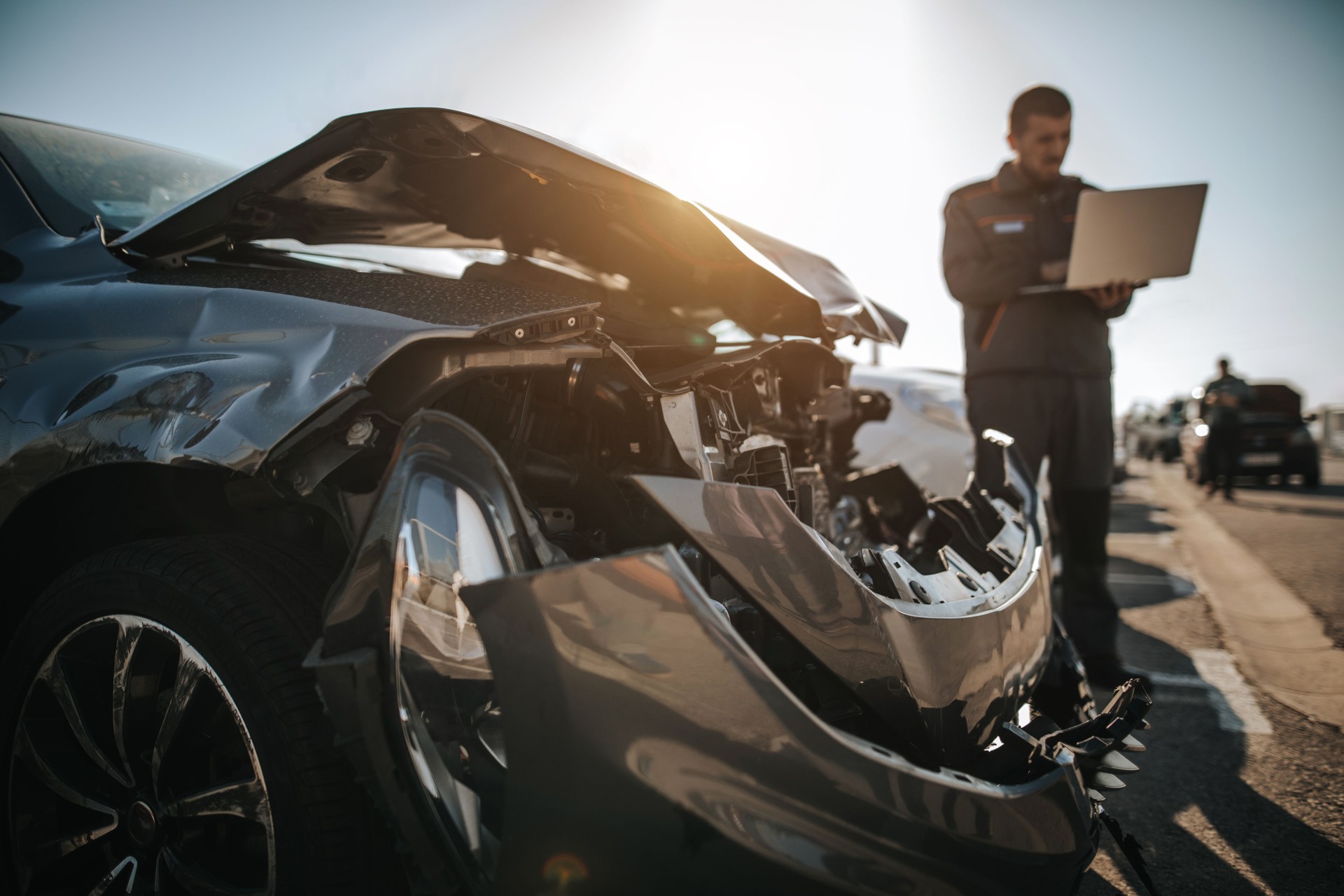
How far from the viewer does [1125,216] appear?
105 inches

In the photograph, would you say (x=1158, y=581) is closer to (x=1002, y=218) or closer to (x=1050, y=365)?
(x=1050, y=365)

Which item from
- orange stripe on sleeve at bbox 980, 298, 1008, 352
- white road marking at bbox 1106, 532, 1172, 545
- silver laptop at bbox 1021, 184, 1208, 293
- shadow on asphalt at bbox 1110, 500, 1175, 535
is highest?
silver laptop at bbox 1021, 184, 1208, 293

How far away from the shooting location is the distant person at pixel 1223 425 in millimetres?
10961

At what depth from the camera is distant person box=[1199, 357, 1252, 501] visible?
36.0 ft

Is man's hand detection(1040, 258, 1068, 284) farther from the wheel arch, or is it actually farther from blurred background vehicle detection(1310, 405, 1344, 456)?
blurred background vehicle detection(1310, 405, 1344, 456)

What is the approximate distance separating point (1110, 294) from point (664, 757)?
8.90 feet

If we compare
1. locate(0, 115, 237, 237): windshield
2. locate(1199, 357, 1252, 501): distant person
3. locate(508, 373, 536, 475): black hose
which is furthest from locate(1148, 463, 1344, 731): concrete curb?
locate(1199, 357, 1252, 501): distant person

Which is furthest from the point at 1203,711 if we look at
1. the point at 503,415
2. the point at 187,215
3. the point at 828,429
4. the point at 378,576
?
the point at 187,215

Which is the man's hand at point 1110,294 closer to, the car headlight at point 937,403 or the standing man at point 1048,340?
the standing man at point 1048,340

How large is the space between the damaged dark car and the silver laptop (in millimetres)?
1371

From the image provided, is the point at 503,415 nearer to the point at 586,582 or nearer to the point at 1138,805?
the point at 586,582

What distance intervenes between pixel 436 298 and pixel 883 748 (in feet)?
3.32

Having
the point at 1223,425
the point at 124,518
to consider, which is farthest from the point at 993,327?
the point at 1223,425

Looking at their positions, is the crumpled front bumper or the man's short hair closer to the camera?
the crumpled front bumper
